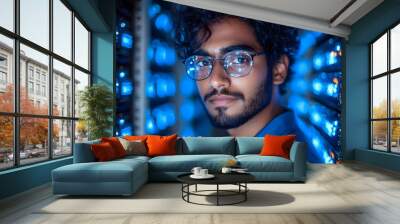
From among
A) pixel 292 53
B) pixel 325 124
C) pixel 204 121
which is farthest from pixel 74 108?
pixel 325 124

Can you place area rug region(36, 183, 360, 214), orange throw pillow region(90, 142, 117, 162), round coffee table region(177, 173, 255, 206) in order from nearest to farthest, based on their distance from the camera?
1. area rug region(36, 183, 360, 214)
2. round coffee table region(177, 173, 255, 206)
3. orange throw pillow region(90, 142, 117, 162)

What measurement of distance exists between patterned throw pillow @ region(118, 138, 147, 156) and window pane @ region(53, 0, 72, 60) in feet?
5.96

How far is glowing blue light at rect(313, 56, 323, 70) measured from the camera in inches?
316

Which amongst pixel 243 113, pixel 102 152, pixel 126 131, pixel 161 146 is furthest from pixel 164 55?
pixel 102 152

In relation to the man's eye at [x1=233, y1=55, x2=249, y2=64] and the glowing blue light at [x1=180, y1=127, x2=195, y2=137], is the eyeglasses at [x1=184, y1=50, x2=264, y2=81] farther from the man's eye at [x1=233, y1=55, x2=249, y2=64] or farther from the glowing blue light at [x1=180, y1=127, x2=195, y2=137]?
the glowing blue light at [x1=180, y1=127, x2=195, y2=137]

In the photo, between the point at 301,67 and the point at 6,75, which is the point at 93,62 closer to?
the point at 6,75

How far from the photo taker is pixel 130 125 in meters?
7.91

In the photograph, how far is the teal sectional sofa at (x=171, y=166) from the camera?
14.1 ft

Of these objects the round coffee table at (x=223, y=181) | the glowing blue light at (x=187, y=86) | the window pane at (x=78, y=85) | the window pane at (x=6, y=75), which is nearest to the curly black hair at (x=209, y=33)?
the glowing blue light at (x=187, y=86)

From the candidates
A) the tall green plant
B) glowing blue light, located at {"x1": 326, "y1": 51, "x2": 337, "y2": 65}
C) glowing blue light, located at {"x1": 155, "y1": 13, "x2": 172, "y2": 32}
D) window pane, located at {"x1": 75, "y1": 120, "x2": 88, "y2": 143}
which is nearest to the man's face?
glowing blue light, located at {"x1": 155, "y1": 13, "x2": 172, "y2": 32}

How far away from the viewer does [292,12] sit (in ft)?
24.8

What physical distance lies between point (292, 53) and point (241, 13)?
1.41 meters

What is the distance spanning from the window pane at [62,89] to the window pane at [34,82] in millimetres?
318

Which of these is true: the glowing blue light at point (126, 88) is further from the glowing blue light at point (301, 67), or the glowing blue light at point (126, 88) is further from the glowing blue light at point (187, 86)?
the glowing blue light at point (301, 67)
